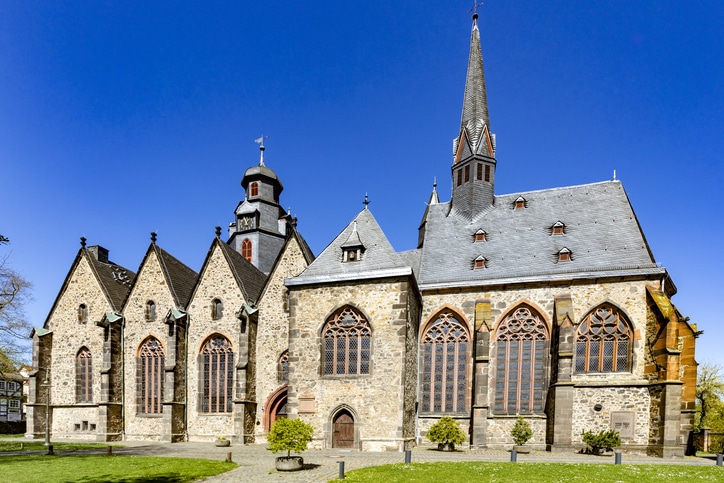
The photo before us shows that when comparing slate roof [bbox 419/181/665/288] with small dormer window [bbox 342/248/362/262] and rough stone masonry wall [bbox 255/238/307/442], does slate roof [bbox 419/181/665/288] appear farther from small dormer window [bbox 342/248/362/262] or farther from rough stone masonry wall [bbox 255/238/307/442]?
rough stone masonry wall [bbox 255/238/307/442]

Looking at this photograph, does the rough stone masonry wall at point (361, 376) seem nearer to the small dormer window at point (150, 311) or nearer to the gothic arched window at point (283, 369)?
the gothic arched window at point (283, 369)

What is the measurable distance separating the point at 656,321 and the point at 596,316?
2.29m

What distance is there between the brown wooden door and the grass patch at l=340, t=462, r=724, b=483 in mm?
5315

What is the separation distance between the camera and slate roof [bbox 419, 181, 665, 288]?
20844 mm

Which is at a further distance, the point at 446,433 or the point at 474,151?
the point at 474,151

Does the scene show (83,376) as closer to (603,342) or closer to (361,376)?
(361,376)

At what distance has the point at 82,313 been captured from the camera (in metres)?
27.0

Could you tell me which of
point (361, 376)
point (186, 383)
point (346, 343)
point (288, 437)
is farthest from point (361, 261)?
point (186, 383)

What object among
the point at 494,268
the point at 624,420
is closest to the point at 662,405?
the point at 624,420

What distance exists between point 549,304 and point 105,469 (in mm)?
18652

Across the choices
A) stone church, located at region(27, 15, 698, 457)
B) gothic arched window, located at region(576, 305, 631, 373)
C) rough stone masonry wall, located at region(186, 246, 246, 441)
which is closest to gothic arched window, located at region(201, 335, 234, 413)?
stone church, located at region(27, 15, 698, 457)

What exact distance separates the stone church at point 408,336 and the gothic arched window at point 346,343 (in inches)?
2.5

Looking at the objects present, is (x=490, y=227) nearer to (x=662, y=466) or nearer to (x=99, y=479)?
(x=662, y=466)

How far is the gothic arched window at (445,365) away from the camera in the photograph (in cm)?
2127
